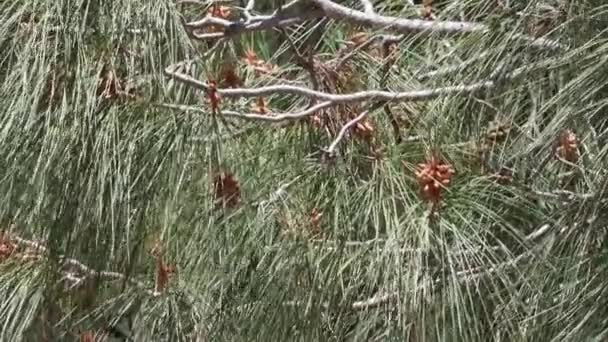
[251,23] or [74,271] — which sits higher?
[251,23]

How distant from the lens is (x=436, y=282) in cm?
73

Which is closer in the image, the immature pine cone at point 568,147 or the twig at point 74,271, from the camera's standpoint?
the immature pine cone at point 568,147

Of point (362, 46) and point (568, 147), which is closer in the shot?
point (568, 147)

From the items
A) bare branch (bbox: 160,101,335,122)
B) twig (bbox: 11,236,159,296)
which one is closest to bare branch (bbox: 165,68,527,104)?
bare branch (bbox: 160,101,335,122)

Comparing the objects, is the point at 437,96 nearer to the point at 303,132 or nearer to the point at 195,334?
the point at 303,132

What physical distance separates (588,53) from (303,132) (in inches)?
11.4

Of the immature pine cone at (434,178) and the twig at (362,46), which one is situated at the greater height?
the twig at (362,46)

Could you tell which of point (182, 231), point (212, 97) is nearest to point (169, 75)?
point (212, 97)

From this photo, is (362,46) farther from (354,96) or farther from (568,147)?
(568,147)

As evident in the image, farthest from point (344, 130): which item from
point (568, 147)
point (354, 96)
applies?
point (568, 147)

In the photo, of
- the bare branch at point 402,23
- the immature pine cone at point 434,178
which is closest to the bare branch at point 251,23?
the bare branch at point 402,23

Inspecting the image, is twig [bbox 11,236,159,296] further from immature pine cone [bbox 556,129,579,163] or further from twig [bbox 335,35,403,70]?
immature pine cone [bbox 556,129,579,163]

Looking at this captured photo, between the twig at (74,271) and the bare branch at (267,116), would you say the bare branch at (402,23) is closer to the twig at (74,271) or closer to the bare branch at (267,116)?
the bare branch at (267,116)

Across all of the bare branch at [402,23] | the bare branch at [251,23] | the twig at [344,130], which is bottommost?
the twig at [344,130]
